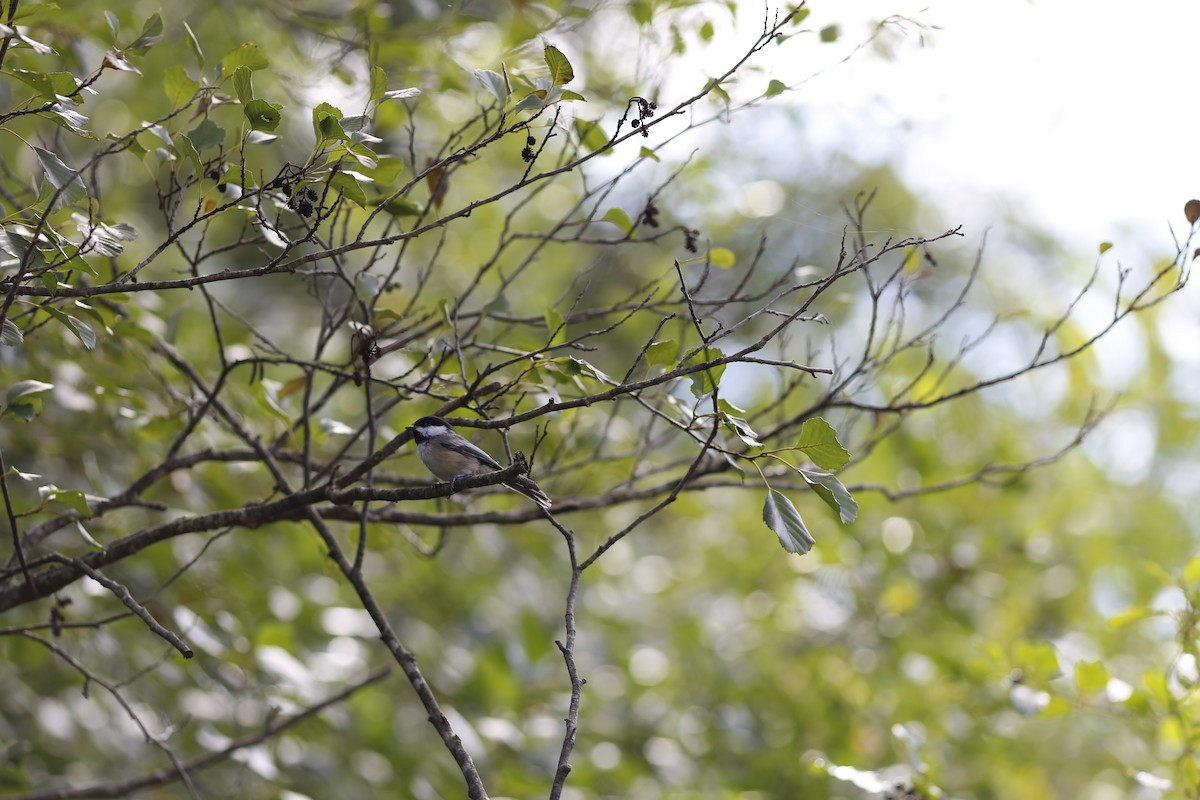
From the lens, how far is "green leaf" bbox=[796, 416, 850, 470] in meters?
1.91

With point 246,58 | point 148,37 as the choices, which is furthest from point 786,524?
point 148,37

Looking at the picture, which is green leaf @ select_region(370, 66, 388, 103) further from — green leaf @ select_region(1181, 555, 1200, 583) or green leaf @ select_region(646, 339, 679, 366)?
green leaf @ select_region(1181, 555, 1200, 583)

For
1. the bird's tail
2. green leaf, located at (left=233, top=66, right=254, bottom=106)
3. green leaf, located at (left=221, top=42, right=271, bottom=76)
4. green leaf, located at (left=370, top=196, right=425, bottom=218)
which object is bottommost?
the bird's tail

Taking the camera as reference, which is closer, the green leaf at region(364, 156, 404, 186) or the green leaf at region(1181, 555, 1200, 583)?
the green leaf at region(364, 156, 404, 186)

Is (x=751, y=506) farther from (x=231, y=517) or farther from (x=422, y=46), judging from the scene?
(x=231, y=517)

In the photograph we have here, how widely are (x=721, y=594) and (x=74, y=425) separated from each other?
417 cm

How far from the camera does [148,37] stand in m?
2.15

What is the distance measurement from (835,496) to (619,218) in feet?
3.47

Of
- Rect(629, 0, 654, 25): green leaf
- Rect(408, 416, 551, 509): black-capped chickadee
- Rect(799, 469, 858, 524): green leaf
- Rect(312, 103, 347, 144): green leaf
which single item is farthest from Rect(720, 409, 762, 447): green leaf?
Rect(629, 0, 654, 25): green leaf

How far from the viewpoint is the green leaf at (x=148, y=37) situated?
2.11 metres

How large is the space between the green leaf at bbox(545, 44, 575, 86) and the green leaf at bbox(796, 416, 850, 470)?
0.84 meters

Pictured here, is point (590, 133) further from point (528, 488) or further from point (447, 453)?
point (528, 488)

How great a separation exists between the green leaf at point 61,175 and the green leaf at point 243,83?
353 millimetres

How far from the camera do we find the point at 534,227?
6281mm
